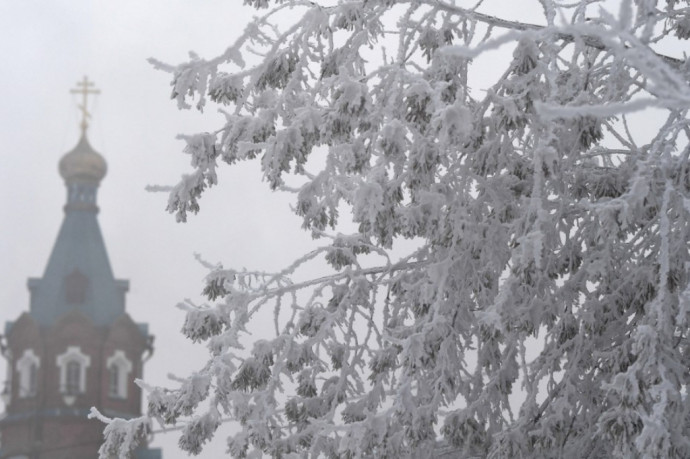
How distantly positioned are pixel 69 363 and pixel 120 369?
2.27 metres

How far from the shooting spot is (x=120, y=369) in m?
51.4

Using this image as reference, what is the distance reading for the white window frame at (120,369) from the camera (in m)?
50.8

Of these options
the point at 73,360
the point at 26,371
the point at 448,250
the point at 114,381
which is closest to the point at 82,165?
the point at 73,360

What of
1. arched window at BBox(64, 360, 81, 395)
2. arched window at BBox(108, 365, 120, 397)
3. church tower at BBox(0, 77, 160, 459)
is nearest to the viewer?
church tower at BBox(0, 77, 160, 459)

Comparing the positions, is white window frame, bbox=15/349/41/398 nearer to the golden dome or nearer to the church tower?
the church tower

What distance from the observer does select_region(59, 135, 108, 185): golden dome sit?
56.2 meters

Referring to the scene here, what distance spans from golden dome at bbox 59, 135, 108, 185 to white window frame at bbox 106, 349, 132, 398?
10.3 m

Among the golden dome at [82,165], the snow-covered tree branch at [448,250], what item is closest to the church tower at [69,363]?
the golden dome at [82,165]

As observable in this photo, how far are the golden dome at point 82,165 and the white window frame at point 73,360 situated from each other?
33.2ft

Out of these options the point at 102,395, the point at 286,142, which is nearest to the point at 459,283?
the point at 286,142

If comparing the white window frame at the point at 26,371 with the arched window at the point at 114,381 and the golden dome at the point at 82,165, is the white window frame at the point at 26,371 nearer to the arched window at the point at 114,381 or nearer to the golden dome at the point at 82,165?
the arched window at the point at 114,381

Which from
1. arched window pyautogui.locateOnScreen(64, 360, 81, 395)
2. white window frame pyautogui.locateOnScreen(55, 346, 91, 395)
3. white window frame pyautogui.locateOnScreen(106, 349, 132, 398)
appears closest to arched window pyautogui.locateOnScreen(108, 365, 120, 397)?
white window frame pyautogui.locateOnScreen(106, 349, 132, 398)

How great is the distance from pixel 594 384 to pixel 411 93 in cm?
210

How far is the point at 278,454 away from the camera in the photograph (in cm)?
716
